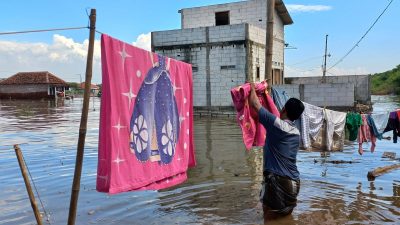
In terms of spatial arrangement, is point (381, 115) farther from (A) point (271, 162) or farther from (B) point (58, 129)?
(B) point (58, 129)

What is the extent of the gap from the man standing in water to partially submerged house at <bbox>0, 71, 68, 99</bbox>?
48.5 m

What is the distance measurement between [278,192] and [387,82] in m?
96.4

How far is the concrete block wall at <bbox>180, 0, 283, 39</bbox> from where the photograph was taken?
92.2ft

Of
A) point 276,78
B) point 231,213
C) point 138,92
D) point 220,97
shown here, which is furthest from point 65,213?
point 276,78

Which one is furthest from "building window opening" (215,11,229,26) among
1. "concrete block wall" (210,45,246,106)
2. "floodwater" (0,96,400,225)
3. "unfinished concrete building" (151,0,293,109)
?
"floodwater" (0,96,400,225)

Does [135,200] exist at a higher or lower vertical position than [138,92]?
lower

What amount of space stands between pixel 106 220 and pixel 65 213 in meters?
0.84

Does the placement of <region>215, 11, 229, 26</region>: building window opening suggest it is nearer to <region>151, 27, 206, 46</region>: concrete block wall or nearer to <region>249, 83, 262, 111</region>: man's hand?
<region>151, 27, 206, 46</region>: concrete block wall

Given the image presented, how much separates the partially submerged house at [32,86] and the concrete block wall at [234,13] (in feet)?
87.4

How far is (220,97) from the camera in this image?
25.3m

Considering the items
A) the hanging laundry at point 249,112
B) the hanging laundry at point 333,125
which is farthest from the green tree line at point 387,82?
the hanging laundry at point 249,112

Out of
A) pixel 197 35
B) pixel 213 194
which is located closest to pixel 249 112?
pixel 213 194

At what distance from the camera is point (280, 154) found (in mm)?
5004

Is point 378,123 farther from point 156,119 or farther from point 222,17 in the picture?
point 222,17
